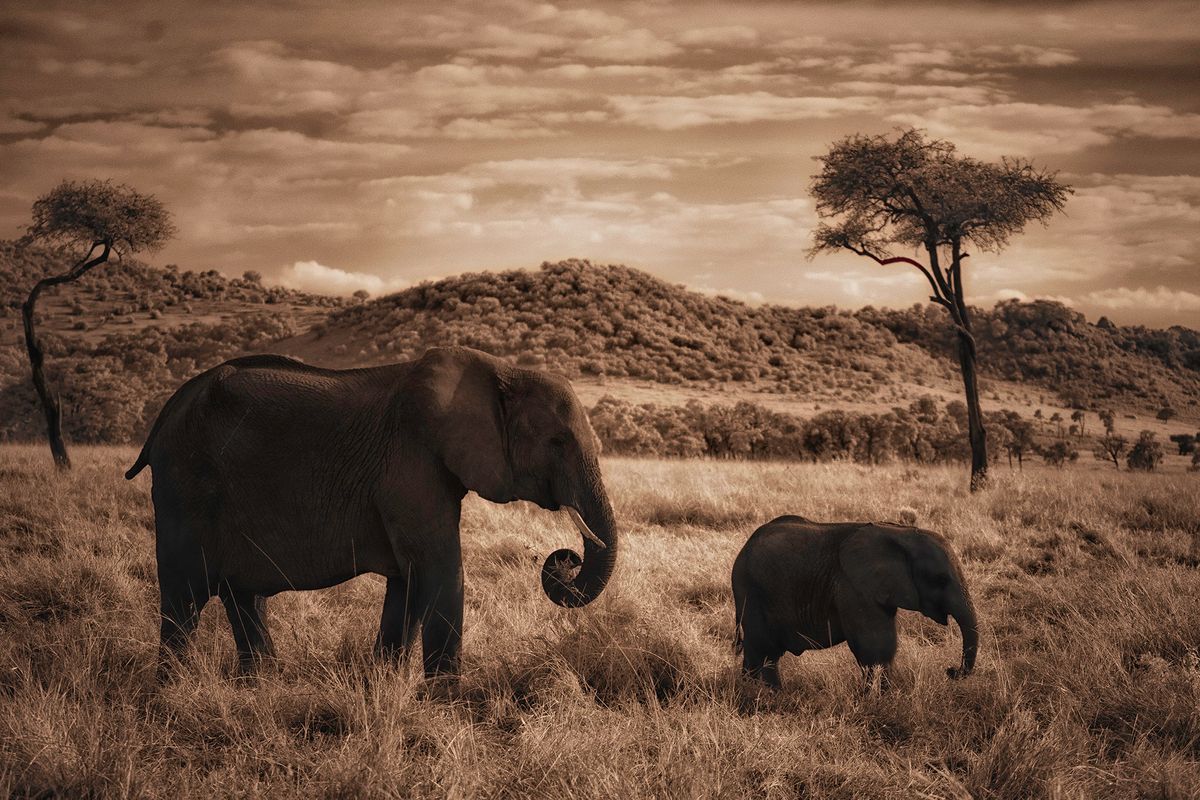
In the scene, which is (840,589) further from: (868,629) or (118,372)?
(118,372)

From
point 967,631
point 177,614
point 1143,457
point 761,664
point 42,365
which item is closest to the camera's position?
point 967,631

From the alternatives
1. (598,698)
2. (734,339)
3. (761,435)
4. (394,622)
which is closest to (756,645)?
(598,698)

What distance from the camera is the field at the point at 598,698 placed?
13.4ft

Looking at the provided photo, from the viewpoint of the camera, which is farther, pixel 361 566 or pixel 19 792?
pixel 361 566

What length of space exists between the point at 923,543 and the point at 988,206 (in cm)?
1547

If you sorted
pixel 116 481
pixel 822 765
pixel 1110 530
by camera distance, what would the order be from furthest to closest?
1. pixel 116 481
2. pixel 1110 530
3. pixel 822 765

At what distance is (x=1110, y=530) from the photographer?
11328 millimetres

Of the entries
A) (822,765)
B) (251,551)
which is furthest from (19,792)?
(822,765)

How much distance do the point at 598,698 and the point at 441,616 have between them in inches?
43.8

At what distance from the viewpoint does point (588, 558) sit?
Answer: 534 centimetres

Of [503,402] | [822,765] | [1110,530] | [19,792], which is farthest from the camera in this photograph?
[1110,530]

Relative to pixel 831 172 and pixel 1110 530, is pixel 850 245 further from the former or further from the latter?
pixel 1110 530

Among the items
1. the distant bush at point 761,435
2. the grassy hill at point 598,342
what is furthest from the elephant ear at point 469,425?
the grassy hill at point 598,342

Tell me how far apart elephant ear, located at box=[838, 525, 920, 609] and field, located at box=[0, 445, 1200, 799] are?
1.70 feet
